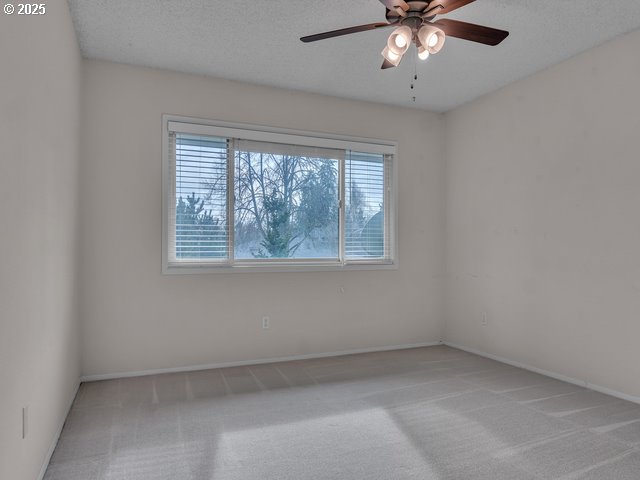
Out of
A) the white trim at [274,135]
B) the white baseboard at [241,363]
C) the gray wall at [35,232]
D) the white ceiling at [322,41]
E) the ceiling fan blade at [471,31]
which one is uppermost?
the white ceiling at [322,41]

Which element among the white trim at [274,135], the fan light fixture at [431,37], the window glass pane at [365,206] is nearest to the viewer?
the fan light fixture at [431,37]

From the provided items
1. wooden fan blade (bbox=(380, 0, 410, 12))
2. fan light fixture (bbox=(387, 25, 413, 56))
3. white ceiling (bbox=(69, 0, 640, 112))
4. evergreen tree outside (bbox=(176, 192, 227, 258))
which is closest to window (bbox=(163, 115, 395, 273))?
evergreen tree outside (bbox=(176, 192, 227, 258))

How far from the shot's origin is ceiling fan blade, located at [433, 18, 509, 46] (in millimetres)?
2355

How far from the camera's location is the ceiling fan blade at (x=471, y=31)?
7.73 feet

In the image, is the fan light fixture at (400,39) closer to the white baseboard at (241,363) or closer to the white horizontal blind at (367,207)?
the white horizontal blind at (367,207)

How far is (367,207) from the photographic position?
15.5 ft

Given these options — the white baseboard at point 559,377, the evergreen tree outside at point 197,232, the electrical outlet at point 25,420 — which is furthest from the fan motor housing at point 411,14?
the white baseboard at point 559,377

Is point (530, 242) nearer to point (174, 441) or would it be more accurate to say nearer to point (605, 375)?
point (605, 375)

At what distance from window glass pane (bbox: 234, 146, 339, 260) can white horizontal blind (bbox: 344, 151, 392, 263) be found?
0.52ft

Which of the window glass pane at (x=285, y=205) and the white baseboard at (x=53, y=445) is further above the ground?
the window glass pane at (x=285, y=205)

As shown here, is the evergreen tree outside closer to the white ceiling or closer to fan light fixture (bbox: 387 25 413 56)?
the white ceiling

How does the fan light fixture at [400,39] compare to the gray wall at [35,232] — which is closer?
the gray wall at [35,232]

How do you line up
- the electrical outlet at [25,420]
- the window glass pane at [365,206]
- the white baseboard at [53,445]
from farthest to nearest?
1. the window glass pane at [365,206]
2. the white baseboard at [53,445]
3. the electrical outlet at [25,420]

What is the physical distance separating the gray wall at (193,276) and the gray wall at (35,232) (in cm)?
55
